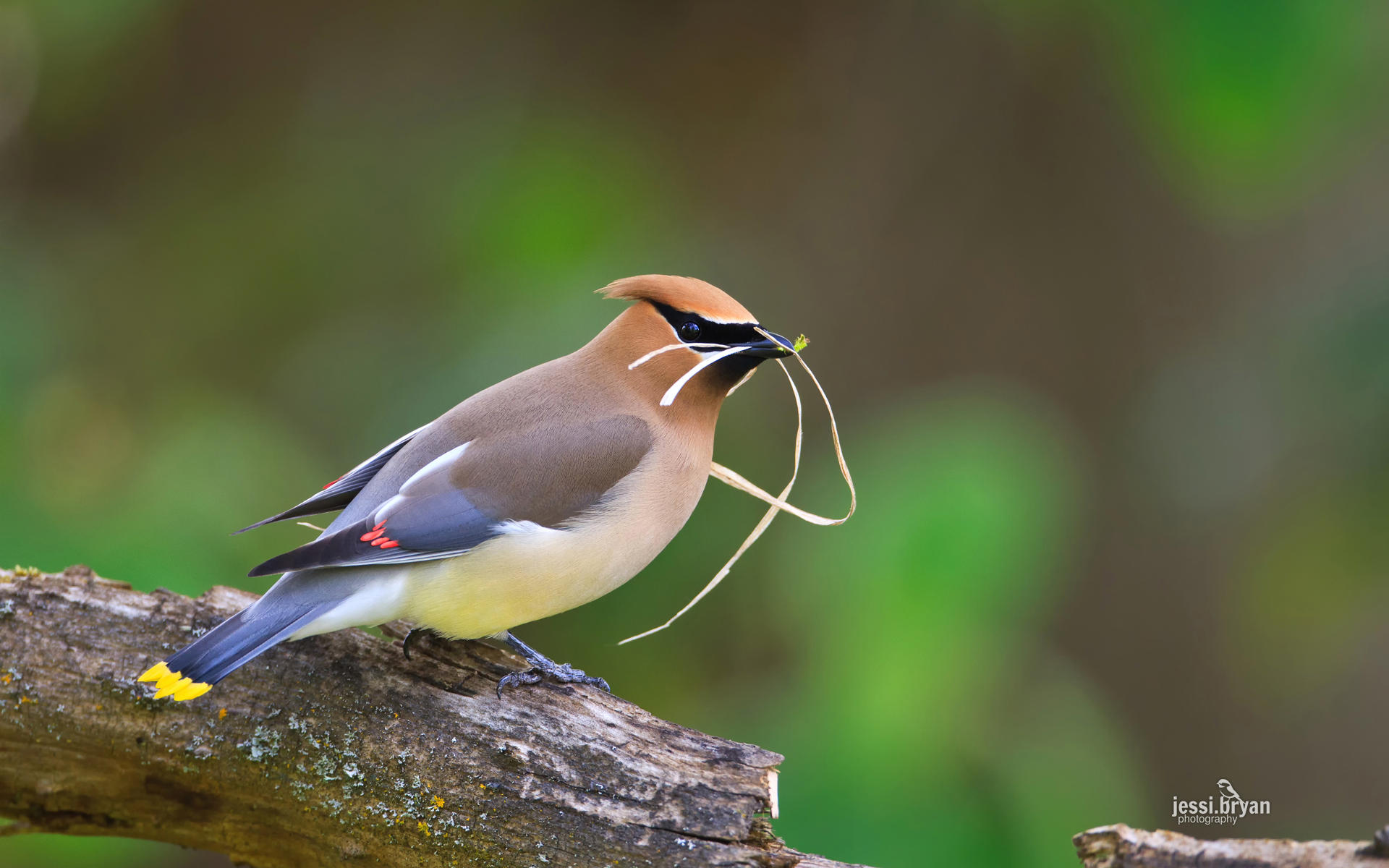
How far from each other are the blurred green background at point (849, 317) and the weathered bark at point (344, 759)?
1.37m

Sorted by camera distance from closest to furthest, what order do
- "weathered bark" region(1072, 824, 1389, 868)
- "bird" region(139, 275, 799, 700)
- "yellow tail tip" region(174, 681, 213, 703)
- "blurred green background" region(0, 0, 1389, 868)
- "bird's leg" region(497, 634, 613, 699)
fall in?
"weathered bark" region(1072, 824, 1389, 868) → "yellow tail tip" region(174, 681, 213, 703) → "bird" region(139, 275, 799, 700) → "bird's leg" region(497, 634, 613, 699) → "blurred green background" region(0, 0, 1389, 868)

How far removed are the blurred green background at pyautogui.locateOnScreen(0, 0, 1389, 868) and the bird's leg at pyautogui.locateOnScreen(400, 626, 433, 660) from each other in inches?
58.2

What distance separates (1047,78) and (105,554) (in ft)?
13.5

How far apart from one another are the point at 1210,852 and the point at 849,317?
11.8ft

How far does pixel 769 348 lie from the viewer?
266cm

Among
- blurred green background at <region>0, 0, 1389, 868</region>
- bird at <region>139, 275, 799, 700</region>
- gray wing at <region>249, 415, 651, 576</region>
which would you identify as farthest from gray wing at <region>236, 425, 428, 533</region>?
blurred green background at <region>0, 0, 1389, 868</region>

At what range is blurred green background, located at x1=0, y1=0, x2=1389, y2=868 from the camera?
13.3 feet

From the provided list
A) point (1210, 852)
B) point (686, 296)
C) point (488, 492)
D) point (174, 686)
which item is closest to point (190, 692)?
point (174, 686)

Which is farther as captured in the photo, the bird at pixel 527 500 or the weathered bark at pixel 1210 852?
the bird at pixel 527 500

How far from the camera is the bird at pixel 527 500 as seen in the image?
246 cm

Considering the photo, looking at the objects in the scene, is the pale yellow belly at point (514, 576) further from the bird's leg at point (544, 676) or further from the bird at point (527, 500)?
the bird's leg at point (544, 676)

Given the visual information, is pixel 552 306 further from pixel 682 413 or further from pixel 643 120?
pixel 682 413

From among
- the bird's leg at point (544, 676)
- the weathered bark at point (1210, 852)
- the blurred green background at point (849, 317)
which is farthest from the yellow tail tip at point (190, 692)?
the blurred green background at point (849, 317)

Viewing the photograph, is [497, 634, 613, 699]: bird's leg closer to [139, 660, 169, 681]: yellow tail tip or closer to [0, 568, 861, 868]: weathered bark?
[0, 568, 861, 868]: weathered bark
